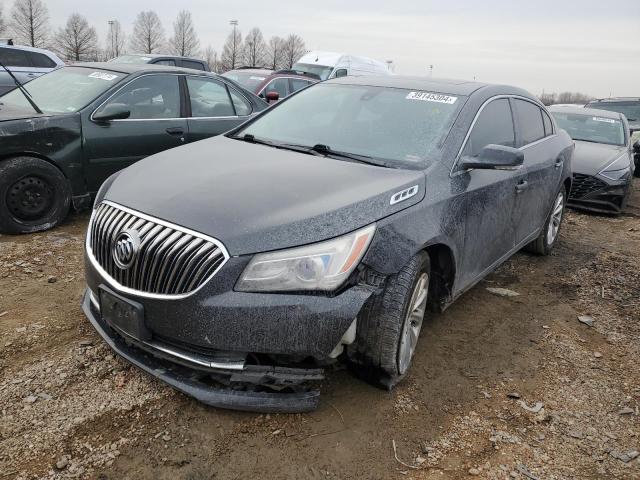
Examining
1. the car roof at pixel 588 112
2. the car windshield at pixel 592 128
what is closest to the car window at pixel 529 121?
the car windshield at pixel 592 128

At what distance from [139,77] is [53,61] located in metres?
7.79

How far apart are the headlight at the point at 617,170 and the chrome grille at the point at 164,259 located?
712cm

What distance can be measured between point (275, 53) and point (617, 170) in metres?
69.8

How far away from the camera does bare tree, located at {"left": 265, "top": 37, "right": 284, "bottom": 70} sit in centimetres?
7100

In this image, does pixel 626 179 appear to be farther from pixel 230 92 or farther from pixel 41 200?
pixel 41 200

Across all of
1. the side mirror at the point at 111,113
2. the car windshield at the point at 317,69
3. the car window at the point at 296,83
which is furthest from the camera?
the car windshield at the point at 317,69

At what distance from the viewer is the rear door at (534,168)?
14.1 ft

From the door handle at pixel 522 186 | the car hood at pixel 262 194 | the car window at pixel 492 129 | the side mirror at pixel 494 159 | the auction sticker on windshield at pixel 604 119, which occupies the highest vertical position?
the car window at pixel 492 129

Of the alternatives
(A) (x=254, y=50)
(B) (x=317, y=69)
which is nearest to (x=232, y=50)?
(A) (x=254, y=50)

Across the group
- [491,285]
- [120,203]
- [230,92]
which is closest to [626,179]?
[491,285]

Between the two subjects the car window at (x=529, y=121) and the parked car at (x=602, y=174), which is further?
the parked car at (x=602, y=174)

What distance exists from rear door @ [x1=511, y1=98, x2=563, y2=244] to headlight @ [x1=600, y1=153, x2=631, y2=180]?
3.08 m

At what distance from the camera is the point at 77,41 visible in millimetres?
55594

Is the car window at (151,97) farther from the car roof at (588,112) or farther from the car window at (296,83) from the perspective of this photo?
the car roof at (588,112)
